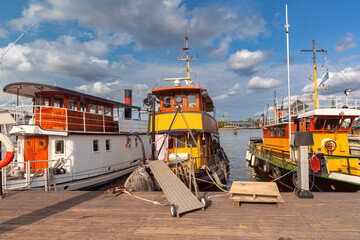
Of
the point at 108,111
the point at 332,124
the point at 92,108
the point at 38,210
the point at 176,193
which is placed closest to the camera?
the point at 38,210

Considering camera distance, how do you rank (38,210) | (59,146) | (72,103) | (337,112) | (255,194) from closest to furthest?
(255,194) → (38,210) → (337,112) → (59,146) → (72,103)

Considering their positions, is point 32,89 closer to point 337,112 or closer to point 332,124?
point 337,112

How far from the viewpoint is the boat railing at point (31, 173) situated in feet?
32.0

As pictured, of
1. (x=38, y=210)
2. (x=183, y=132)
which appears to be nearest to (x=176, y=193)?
(x=38, y=210)

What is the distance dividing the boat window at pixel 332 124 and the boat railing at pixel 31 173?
15.0m

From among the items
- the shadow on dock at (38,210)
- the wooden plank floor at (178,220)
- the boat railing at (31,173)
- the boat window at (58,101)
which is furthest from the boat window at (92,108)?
the wooden plank floor at (178,220)

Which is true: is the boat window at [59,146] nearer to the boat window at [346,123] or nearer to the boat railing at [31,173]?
the boat railing at [31,173]

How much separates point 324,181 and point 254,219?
7840 mm

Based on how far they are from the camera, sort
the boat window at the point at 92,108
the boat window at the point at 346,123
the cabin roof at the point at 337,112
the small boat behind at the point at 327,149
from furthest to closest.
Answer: the boat window at the point at 92,108 < the boat window at the point at 346,123 < the cabin roof at the point at 337,112 < the small boat behind at the point at 327,149

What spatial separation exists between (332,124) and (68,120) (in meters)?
15.8

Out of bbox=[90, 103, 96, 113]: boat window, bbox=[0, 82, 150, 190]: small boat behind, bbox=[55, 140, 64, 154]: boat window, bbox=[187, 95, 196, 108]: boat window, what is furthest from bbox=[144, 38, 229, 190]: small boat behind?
bbox=[90, 103, 96, 113]: boat window

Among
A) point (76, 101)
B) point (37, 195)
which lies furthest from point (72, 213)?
point (76, 101)

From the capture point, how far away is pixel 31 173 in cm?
1159

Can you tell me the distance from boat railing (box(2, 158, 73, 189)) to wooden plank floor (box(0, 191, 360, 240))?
13.2ft
